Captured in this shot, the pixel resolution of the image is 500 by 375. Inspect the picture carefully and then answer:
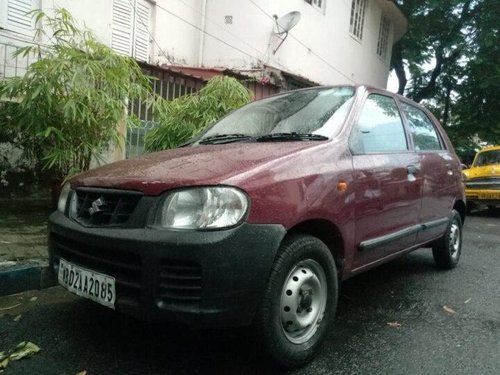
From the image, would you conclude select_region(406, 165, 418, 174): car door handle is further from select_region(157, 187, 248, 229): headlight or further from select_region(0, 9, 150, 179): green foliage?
select_region(0, 9, 150, 179): green foliage

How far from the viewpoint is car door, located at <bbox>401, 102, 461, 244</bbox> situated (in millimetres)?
3590

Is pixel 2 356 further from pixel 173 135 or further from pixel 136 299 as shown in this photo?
pixel 173 135

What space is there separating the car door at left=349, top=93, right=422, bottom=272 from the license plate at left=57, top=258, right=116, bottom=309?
148cm

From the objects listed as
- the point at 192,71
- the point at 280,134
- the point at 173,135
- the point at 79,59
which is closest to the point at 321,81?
the point at 192,71

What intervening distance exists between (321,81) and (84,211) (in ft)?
38.0

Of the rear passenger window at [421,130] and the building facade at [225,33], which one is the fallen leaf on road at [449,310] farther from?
the building facade at [225,33]

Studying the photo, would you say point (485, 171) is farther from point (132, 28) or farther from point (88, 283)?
point (88, 283)

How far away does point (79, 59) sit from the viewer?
4465mm

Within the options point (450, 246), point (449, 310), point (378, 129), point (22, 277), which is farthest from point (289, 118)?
point (450, 246)

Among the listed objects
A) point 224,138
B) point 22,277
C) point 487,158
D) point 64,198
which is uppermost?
point 487,158

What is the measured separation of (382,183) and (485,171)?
837cm

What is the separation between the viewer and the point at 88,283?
220cm

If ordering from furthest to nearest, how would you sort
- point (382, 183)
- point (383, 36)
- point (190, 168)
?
1. point (383, 36)
2. point (382, 183)
3. point (190, 168)

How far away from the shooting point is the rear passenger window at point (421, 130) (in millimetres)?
3730
